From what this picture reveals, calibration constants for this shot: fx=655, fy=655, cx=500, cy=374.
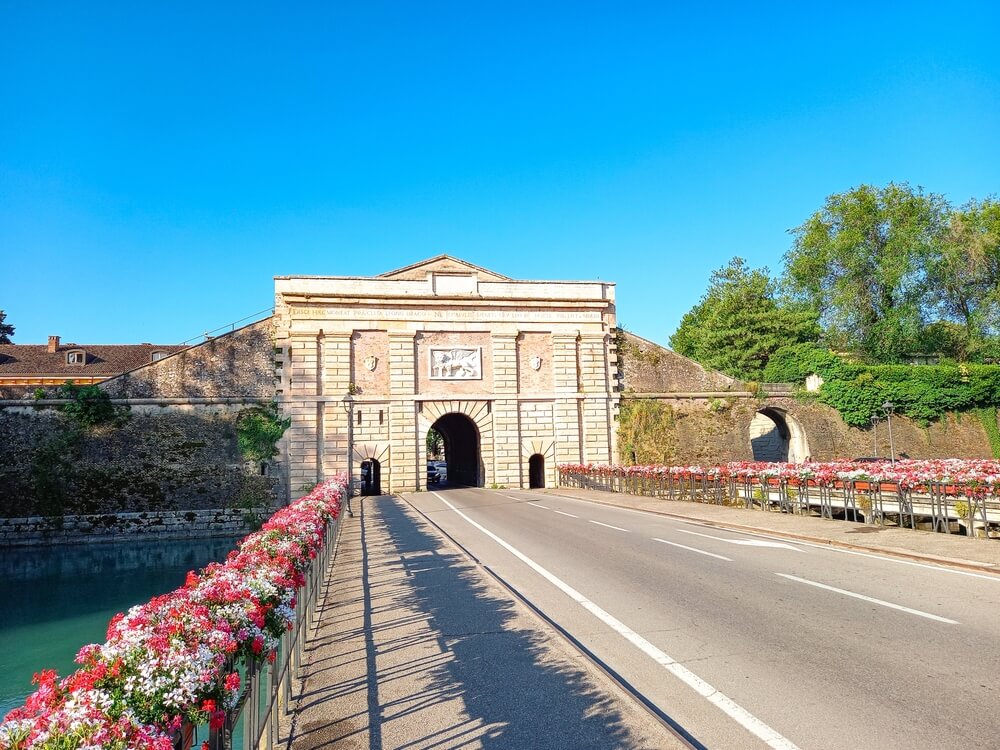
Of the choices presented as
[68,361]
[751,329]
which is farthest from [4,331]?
[751,329]

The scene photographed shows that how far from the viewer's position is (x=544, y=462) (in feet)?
120

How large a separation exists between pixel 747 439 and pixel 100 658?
40.1 meters

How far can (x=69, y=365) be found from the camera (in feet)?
155

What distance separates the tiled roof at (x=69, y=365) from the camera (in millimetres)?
45938

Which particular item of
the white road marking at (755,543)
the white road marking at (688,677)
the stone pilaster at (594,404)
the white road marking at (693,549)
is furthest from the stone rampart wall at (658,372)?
the white road marking at (688,677)

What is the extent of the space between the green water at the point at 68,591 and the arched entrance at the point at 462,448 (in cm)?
1447

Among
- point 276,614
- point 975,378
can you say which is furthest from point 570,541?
point 975,378

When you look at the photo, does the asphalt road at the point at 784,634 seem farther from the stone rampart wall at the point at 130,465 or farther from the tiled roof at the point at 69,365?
the tiled roof at the point at 69,365

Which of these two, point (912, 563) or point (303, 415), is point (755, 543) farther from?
point (303, 415)

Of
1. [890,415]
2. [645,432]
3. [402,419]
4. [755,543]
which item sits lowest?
[755,543]

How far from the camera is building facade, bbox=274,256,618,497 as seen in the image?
33438 mm

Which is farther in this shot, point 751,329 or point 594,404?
point 751,329

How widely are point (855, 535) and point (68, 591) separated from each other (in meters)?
23.0

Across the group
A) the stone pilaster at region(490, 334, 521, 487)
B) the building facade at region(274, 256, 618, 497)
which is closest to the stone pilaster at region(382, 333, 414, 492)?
the building facade at region(274, 256, 618, 497)
